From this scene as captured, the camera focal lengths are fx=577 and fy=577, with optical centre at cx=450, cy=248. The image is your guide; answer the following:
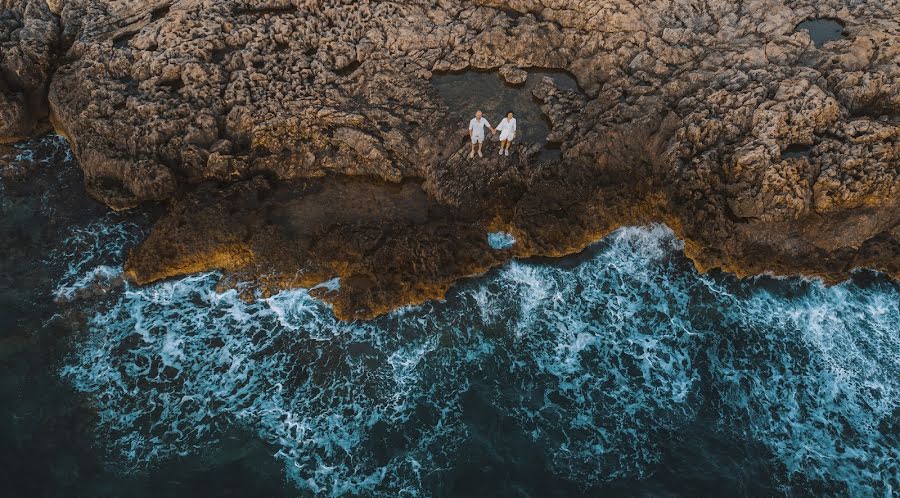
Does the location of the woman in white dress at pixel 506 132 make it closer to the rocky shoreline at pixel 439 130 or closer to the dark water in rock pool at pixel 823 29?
the rocky shoreline at pixel 439 130

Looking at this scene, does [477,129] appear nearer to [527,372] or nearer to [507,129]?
[507,129]

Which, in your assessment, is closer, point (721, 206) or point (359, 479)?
point (359, 479)

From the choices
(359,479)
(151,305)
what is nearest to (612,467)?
(359,479)

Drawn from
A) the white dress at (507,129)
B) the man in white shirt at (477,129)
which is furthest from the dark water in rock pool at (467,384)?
the man in white shirt at (477,129)

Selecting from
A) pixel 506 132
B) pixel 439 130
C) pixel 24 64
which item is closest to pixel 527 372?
pixel 506 132

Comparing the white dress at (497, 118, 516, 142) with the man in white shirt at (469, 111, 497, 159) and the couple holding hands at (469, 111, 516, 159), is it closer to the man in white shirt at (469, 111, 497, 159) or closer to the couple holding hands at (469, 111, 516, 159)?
the couple holding hands at (469, 111, 516, 159)

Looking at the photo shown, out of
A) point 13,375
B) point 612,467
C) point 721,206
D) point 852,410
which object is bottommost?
point 13,375

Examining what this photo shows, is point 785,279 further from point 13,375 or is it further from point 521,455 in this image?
point 13,375

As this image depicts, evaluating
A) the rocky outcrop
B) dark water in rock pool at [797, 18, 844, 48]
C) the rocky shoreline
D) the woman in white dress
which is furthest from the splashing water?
dark water in rock pool at [797, 18, 844, 48]
